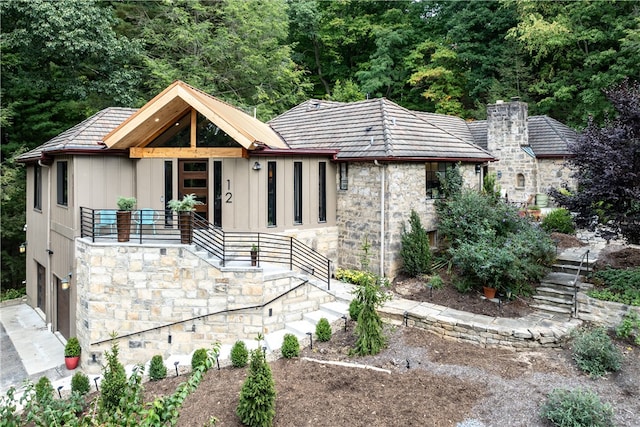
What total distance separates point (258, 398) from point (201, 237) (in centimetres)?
513

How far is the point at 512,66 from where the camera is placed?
95.3 ft

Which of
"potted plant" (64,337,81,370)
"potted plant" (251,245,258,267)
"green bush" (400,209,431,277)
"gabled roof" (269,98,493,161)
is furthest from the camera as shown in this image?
"gabled roof" (269,98,493,161)

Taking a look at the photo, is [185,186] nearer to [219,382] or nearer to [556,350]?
[219,382]

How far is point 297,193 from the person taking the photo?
42.5 feet

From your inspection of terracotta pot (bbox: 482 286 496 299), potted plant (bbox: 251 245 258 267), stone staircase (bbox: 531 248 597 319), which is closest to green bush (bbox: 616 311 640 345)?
stone staircase (bbox: 531 248 597 319)

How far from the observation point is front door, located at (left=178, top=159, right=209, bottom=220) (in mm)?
12047

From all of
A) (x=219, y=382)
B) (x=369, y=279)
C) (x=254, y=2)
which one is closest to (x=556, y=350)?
(x=369, y=279)

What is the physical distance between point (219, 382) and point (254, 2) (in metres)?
23.3

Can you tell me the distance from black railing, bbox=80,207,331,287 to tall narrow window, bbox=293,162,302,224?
881 millimetres

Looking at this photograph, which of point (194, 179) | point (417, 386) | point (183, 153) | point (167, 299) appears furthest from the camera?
point (194, 179)

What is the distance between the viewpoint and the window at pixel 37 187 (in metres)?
14.7

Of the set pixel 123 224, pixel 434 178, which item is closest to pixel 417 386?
pixel 123 224

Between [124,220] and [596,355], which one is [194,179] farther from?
[596,355]

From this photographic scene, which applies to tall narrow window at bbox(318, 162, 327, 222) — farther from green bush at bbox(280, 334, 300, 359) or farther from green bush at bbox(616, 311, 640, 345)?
green bush at bbox(616, 311, 640, 345)
